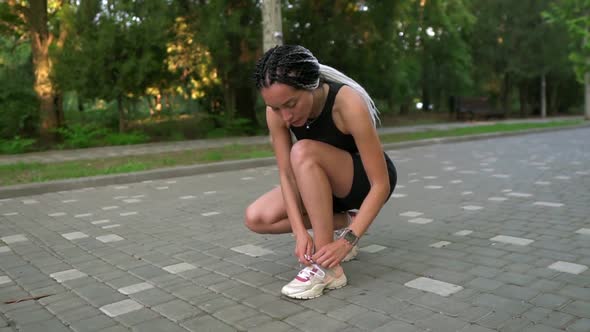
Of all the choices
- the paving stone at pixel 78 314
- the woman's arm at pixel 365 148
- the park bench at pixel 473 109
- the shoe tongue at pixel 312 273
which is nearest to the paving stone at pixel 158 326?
the paving stone at pixel 78 314

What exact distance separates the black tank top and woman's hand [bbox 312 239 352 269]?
61cm

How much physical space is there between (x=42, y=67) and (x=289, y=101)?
44.3ft

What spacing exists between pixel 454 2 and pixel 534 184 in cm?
1513

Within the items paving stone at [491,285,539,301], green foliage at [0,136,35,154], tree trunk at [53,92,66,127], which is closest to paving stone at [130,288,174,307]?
paving stone at [491,285,539,301]

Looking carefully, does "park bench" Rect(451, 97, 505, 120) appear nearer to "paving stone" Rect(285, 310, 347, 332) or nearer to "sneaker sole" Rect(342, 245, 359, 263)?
"sneaker sole" Rect(342, 245, 359, 263)

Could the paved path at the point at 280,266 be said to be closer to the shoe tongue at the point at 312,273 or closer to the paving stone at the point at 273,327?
the paving stone at the point at 273,327

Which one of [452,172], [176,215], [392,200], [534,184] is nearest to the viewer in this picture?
[176,215]

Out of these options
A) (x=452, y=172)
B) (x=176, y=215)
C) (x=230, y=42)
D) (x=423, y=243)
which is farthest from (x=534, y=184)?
(x=230, y=42)

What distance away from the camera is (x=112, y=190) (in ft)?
24.3

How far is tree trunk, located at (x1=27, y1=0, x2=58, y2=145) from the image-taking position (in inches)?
554

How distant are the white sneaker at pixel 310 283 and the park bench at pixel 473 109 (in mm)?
23787

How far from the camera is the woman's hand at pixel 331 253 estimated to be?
2.83 metres

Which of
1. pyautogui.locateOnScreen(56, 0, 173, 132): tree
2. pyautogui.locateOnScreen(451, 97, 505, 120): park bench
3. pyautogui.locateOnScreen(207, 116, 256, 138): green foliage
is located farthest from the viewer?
pyautogui.locateOnScreen(451, 97, 505, 120): park bench

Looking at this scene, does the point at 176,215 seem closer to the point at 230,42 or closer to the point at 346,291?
the point at 346,291
